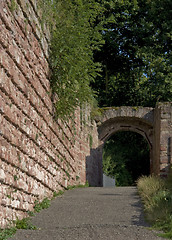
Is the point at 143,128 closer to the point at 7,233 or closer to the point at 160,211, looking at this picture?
the point at 160,211

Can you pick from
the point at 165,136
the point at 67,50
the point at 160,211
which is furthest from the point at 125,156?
the point at 160,211

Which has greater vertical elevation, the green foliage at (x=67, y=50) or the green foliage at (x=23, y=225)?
the green foliage at (x=67, y=50)

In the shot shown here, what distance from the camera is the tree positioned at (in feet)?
53.6

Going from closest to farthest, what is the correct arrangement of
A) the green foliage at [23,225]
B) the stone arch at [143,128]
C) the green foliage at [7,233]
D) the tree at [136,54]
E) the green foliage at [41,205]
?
→ the green foliage at [7,233] < the green foliage at [23,225] < the green foliage at [41,205] < the stone arch at [143,128] < the tree at [136,54]

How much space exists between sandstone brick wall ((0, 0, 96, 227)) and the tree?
955cm

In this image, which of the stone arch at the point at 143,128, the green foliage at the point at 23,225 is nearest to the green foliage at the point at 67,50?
the green foliage at the point at 23,225

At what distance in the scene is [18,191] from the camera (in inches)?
191

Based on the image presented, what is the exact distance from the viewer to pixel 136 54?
54.9ft

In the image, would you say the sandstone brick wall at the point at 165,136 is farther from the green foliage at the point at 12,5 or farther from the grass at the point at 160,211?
the green foliage at the point at 12,5

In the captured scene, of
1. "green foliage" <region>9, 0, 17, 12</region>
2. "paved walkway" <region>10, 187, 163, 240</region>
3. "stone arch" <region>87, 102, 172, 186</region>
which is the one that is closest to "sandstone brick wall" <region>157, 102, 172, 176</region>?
"stone arch" <region>87, 102, 172, 186</region>

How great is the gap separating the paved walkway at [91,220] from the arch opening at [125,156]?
9461mm

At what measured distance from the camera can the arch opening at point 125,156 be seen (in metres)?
A: 16.7

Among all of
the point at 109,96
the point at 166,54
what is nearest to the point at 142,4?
the point at 166,54

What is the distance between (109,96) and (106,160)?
144 inches
